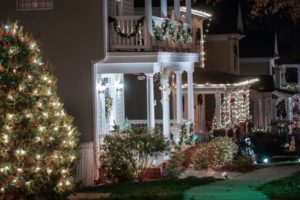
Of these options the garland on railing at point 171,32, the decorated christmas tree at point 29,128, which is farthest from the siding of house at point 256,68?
the decorated christmas tree at point 29,128

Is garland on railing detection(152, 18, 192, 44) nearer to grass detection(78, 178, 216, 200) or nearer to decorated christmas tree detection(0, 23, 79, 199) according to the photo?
grass detection(78, 178, 216, 200)

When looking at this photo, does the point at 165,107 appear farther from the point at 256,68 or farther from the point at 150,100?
the point at 256,68

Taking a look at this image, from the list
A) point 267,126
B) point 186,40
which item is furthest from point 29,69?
point 267,126

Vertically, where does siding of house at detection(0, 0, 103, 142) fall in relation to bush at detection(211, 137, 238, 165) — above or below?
above

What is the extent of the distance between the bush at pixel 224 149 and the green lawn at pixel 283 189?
543cm

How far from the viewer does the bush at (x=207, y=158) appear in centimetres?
2456

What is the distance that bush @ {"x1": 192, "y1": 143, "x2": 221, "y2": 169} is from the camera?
80.6 ft

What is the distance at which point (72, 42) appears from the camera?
75.5ft

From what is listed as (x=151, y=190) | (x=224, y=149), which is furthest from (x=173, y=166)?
(x=151, y=190)

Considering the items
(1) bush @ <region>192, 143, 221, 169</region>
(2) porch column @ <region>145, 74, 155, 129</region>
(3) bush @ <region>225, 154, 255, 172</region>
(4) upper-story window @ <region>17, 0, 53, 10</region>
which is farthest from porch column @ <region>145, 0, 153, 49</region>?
(3) bush @ <region>225, 154, 255, 172</region>

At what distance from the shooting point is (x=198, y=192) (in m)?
16.7

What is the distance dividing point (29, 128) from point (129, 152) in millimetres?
7147

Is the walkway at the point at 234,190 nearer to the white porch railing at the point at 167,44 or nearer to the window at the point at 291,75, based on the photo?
the white porch railing at the point at 167,44

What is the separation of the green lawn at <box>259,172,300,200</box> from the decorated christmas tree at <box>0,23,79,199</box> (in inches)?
169
